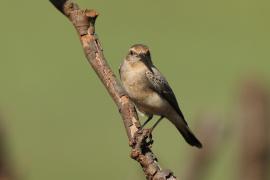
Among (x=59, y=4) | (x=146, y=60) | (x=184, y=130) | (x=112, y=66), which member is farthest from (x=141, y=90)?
(x=112, y=66)

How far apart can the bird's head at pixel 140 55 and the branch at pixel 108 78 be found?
301cm

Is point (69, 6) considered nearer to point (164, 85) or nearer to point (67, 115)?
point (164, 85)

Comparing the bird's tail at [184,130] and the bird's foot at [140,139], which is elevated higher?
the bird's foot at [140,139]

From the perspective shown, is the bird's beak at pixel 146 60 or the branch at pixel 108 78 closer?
the branch at pixel 108 78

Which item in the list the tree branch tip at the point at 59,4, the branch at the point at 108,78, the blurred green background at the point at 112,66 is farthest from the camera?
the blurred green background at the point at 112,66

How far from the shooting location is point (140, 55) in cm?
567

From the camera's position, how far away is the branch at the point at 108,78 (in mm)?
2502

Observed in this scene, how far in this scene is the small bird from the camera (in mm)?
5715

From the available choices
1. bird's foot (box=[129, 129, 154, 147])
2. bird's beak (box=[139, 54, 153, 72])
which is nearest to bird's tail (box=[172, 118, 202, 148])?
bird's beak (box=[139, 54, 153, 72])

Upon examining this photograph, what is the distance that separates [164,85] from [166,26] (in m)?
8.97

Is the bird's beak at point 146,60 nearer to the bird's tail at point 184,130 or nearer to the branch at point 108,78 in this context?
the bird's tail at point 184,130

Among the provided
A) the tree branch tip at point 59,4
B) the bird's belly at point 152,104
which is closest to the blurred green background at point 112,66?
the bird's belly at point 152,104

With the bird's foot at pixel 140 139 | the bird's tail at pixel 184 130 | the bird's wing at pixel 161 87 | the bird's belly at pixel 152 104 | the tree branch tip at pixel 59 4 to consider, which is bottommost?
the bird's tail at pixel 184 130

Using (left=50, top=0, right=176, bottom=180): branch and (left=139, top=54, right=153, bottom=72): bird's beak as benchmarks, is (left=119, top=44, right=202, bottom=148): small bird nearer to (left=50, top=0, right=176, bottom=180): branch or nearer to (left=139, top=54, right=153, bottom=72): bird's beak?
(left=139, top=54, right=153, bottom=72): bird's beak
